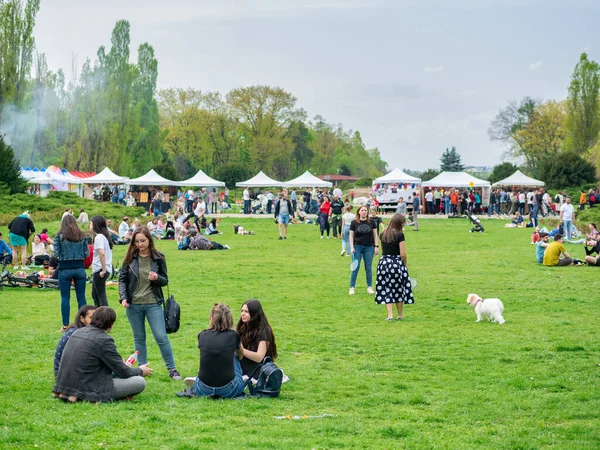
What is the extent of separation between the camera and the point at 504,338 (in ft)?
37.2

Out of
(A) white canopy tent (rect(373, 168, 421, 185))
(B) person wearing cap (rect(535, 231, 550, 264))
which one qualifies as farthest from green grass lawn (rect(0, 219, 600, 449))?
(A) white canopy tent (rect(373, 168, 421, 185))

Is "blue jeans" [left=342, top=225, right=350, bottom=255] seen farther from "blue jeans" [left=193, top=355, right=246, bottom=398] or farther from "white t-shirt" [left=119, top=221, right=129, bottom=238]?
"blue jeans" [left=193, top=355, right=246, bottom=398]

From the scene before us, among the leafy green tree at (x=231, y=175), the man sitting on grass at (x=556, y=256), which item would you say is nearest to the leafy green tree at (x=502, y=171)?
Answer: the leafy green tree at (x=231, y=175)

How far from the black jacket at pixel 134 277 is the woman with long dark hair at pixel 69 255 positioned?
9.21 ft

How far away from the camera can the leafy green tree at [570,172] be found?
60719 mm

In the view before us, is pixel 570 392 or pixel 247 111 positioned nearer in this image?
pixel 570 392

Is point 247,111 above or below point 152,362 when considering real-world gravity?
above

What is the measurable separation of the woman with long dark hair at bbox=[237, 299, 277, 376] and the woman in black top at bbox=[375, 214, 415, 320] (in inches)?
164

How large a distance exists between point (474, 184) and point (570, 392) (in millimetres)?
45711

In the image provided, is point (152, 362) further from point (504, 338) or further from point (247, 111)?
point (247, 111)

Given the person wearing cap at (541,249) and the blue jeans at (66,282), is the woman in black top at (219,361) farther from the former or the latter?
the person wearing cap at (541,249)

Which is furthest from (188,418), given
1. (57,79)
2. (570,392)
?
(57,79)

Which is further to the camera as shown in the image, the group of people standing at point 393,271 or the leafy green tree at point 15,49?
the leafy green tree at point 15,49

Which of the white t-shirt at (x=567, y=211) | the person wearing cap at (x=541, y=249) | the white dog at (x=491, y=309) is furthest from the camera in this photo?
the white t-shirt at (x=567, y=211)
